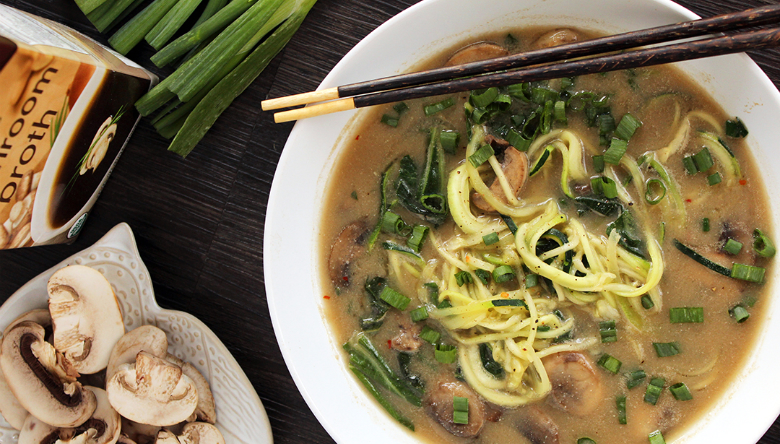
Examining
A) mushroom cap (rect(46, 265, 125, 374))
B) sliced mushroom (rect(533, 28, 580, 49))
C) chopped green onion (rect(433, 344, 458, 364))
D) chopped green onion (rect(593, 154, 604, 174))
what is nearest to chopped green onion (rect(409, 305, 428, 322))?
chopped green onion (rect(433, 344, 458, 364))

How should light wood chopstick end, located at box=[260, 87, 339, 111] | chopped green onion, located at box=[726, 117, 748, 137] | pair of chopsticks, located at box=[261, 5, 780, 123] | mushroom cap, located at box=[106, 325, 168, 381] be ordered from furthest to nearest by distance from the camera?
1. mushroom cap, located at box=[106, 325, 168, 381]
2. chopped green onion, located at box=[726, 117, 748, 137]
3. light wood chopstick end, located at box=[260, 87, 339, 111]
4. pair of chopsticks, located at box=[261, 5, 780, 123]

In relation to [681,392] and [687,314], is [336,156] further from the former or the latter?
[681,392]

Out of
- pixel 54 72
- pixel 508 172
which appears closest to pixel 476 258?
pixel 508 172

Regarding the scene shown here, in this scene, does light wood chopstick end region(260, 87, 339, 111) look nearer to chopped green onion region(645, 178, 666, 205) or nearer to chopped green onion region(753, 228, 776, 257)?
chopped green onion region(645, 178, 666, 205)

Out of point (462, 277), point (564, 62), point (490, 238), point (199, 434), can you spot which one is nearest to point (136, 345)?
point (199, 434)

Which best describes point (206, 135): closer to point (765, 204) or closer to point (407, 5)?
point (407, 5)
